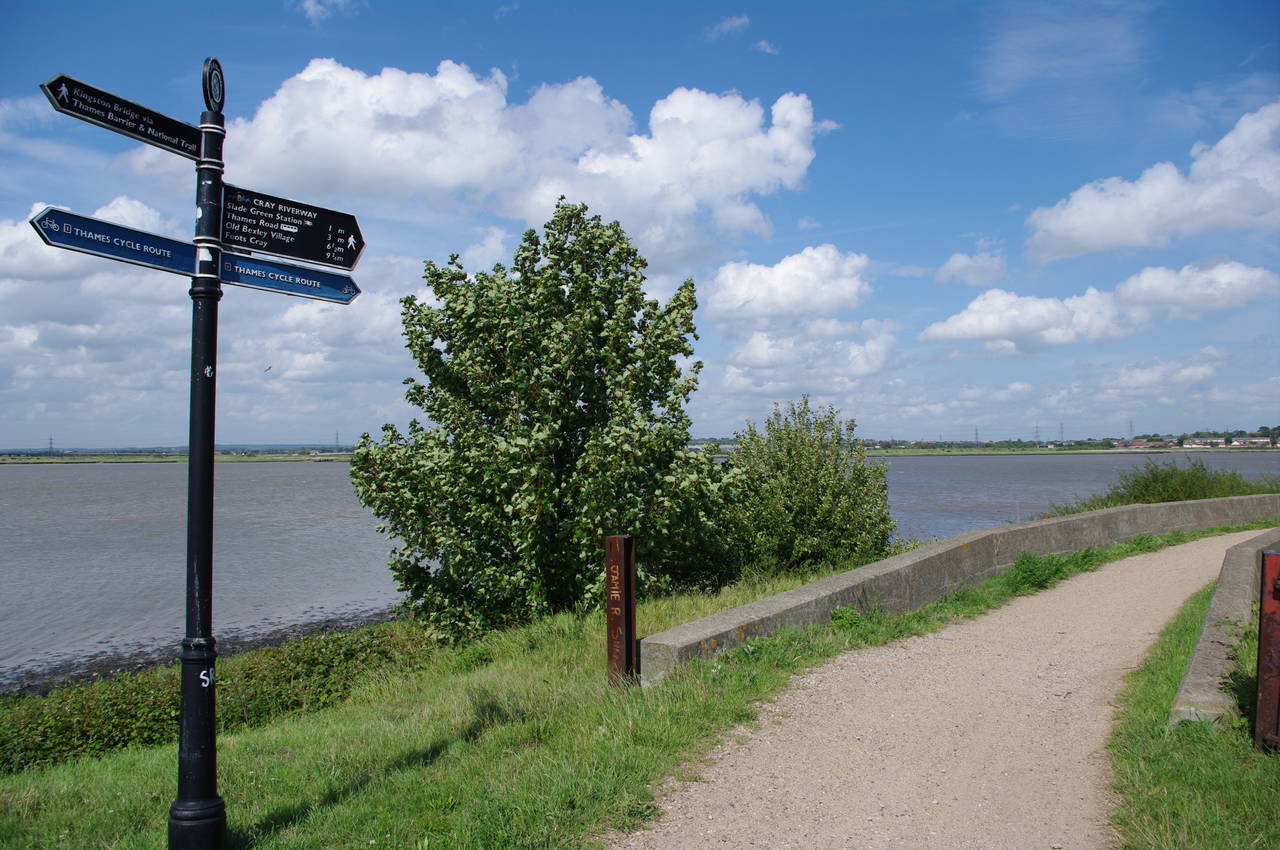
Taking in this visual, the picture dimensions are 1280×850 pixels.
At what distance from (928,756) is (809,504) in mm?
8988

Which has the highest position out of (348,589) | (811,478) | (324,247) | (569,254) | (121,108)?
(569,254)

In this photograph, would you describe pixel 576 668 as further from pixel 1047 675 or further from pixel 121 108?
pixel 121 108

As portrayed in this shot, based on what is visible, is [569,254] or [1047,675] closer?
[1047,675]

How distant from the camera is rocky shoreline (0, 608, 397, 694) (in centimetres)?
1489

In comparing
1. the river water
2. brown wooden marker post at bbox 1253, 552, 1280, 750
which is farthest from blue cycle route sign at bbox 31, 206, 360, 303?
the river water

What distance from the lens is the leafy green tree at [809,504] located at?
13.6 meters

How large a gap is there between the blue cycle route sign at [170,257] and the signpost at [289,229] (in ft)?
0.25

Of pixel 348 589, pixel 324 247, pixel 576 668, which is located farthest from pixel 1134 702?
pixel 348 589

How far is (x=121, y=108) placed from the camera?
409cm

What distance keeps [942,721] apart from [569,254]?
815cm

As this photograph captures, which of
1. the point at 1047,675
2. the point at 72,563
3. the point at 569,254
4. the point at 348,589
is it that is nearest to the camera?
the point at 1047,675

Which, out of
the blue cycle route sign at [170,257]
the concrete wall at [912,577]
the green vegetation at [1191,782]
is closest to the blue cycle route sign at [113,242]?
the blue cycle route sign at [170,257]

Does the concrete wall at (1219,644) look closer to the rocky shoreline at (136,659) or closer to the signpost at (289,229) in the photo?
the signpost at (289,229)

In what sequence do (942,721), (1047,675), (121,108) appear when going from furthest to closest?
(1047,675) < (942,721) < (121,108)
